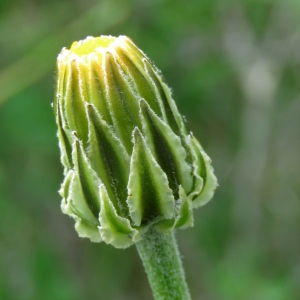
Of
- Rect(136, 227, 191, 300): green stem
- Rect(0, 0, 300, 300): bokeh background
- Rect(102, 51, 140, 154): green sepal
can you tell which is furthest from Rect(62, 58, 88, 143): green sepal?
Rect(0, 0, 300, 300): bokeh background

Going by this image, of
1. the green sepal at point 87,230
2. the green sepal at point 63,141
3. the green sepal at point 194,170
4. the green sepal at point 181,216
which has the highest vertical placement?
the green sepal at point 63,141

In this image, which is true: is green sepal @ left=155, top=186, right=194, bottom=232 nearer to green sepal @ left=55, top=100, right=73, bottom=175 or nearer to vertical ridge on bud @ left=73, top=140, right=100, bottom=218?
vertical ridge on bud @ left=73, top=140, right=100, bottom=218

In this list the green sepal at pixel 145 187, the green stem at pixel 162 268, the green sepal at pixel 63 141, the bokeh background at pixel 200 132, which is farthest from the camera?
the bokeh background at pixel 200 132

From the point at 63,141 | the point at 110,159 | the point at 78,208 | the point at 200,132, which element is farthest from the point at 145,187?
the point at 200,132

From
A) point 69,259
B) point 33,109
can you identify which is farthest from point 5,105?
point 69,259

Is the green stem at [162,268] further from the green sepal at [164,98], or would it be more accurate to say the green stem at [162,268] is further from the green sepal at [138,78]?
the green sepal at [138,78]

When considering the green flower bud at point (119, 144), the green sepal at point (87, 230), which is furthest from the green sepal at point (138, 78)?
the green sepal at point (87, 230)
